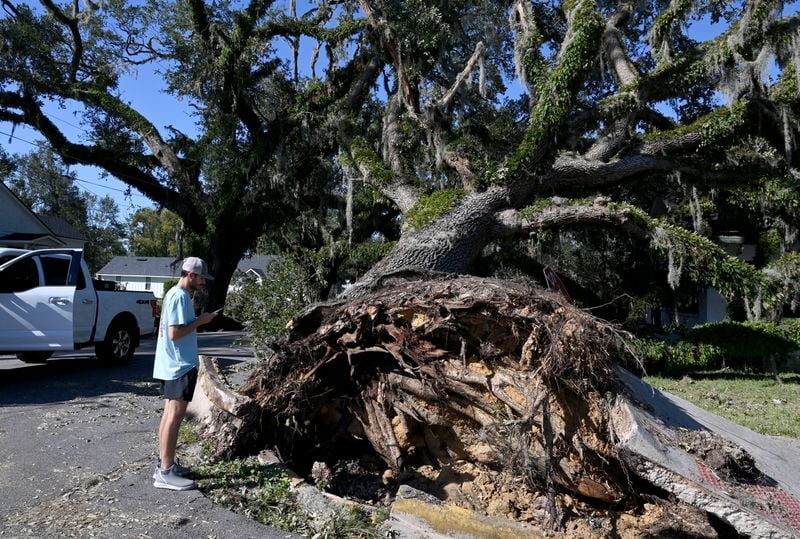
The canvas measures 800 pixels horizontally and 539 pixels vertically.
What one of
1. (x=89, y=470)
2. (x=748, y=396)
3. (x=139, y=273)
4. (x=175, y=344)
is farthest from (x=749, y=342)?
(x=139, y=273)

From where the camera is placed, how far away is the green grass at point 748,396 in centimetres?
771

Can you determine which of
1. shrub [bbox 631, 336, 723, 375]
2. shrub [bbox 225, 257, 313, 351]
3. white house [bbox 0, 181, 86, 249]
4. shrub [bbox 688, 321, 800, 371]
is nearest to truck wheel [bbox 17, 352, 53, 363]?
shrub [bbox 225, 257, 313, 351]

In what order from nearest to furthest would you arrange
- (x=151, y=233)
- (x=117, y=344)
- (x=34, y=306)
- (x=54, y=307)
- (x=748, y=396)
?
(x=34, y=306) → (x=54, y=307) → (x=748, y=396) → (x=117, y=344) → (x=151, y=233)

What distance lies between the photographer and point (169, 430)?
4551 millimetres

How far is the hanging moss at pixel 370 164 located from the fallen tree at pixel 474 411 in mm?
7752

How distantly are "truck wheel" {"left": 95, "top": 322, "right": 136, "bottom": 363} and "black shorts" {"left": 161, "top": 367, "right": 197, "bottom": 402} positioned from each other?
6.55 meters

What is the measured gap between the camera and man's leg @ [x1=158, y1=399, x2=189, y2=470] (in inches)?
179

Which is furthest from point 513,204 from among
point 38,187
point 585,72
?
point 38,187

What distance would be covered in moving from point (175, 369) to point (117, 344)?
22.7ft

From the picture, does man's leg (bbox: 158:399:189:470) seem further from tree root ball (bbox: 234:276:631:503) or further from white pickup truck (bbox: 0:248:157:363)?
white pickup truck (bbox: 0:248:157:363)

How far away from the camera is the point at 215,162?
20750 millimetres

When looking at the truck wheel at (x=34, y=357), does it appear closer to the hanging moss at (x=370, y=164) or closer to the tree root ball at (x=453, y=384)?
the tree root ball at (x=453, y=384)

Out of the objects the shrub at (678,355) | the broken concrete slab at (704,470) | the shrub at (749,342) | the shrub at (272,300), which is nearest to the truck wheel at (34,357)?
the shrub at (272,300)

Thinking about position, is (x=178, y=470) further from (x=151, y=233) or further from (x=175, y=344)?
(x=151, y=233)
